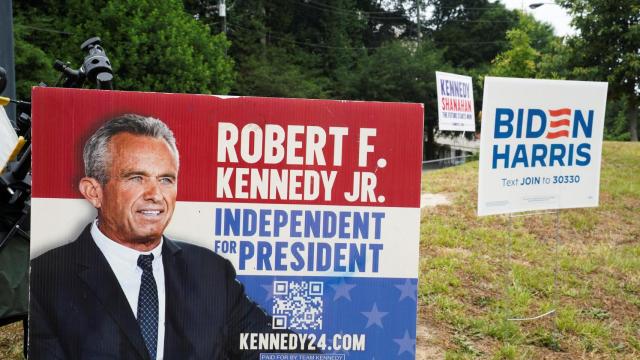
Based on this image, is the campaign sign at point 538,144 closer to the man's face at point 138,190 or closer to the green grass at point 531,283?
the green grass at point 531,283

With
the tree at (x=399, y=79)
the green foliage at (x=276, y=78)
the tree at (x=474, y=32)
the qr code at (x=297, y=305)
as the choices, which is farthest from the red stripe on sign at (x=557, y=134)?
the tree at (x=474, y=32)

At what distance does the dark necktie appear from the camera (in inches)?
86.6

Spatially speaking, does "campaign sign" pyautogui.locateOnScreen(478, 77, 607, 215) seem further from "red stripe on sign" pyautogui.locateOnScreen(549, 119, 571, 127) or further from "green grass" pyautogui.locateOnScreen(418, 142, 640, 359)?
"green grass" pyautogui.locateOnScreen(418, 142, 640, 359)

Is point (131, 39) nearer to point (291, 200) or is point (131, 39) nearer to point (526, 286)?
point (526, 286)

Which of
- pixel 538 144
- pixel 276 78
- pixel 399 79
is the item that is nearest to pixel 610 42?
pixel 538 144

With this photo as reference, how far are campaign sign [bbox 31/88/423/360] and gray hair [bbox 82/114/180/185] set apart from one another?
2 centimetres

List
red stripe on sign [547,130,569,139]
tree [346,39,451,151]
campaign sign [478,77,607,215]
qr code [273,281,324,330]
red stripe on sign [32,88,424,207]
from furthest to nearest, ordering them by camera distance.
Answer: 1. tree [346,39,451,151]
2. red stripe on sign [547,130,569,139]
3. campaign sign [478,77,607,215]
4. qr code [273,281,324,330]
5. red stripe on sign [32,88,424,207]

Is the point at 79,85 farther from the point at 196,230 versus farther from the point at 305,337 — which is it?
the point at 305,337

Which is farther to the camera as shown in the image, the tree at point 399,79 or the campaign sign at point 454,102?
the tree at point 399,79

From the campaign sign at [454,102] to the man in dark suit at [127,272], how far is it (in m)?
10.5

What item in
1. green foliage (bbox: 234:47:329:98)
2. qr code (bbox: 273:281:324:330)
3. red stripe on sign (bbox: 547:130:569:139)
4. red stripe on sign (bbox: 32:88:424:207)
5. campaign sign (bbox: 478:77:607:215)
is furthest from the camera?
green foliage (bbox: 234:47:329:98)

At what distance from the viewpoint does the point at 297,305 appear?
7.55 ft

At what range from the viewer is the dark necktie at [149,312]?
2199 millimetres

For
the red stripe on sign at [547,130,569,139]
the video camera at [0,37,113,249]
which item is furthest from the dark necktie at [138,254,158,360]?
the red stripe on sign at [547,130,569,139]
